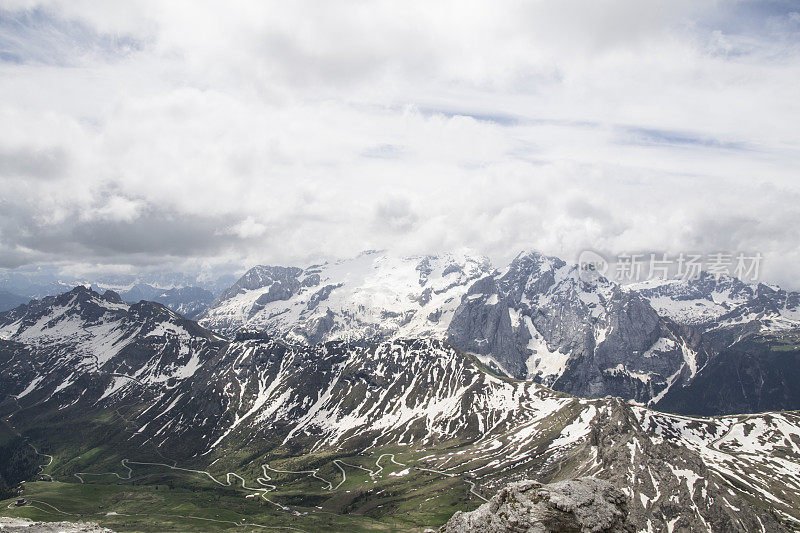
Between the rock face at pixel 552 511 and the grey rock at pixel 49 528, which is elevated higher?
the rock face at pixel 552 511

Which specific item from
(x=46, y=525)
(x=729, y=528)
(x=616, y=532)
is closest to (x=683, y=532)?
(x=729, y=528)

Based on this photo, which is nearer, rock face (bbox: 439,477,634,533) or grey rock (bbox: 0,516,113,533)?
rock face (bbox: 439,477,634,533)

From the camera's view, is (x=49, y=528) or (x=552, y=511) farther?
(x=49, y=528)

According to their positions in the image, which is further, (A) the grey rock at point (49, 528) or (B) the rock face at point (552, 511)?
(A) the grey rock at point (49, 528)

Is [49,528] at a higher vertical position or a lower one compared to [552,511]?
lower

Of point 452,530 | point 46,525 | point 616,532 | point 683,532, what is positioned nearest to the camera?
point 616,532

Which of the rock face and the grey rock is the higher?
the rock face

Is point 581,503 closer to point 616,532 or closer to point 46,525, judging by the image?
point 616,532

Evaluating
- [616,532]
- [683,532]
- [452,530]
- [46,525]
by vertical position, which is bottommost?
[683,532]
